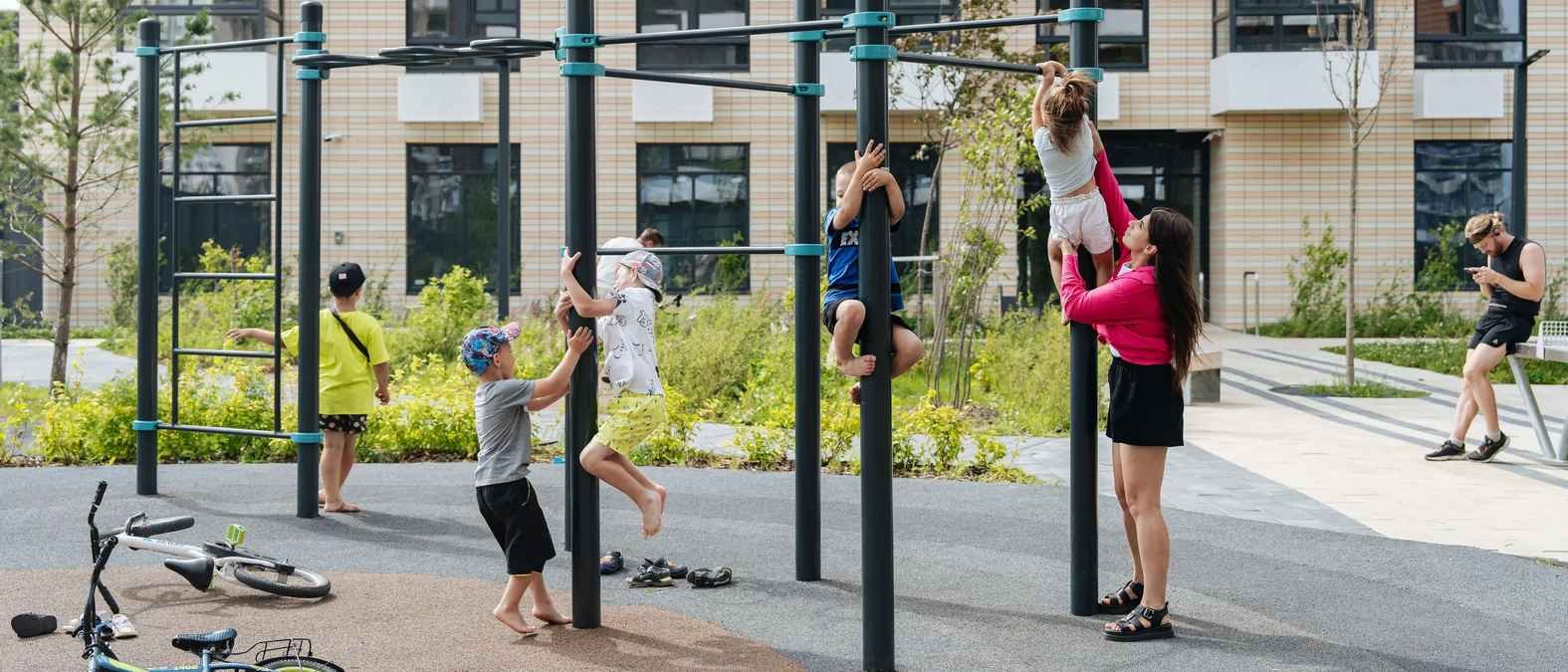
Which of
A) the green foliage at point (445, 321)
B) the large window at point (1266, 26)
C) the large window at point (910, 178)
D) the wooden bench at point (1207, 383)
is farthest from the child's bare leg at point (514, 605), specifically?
the large window at point (1266, 26)

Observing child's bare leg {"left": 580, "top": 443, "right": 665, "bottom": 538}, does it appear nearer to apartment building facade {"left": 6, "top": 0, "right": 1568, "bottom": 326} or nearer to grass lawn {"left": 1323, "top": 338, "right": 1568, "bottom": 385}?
grass lawn {"left": 1323, "top": 338, "right": 1568, "bottom": 385}

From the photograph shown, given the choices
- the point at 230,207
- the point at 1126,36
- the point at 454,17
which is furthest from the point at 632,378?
the point at 230,207

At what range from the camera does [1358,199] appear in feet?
87.6

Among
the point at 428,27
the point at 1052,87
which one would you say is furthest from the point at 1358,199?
the point at 1052,87

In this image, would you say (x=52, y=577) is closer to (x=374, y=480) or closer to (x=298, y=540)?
(x=298, y=540)

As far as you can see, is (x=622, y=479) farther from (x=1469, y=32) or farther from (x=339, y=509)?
(x=1469, y=32)

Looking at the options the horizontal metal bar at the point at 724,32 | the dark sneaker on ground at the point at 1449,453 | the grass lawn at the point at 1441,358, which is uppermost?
the horizontal metal bar at the point at 724,32

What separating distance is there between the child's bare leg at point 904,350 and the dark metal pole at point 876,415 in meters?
0.33

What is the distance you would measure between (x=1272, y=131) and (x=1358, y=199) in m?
1.88

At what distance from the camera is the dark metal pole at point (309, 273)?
877 centimetres

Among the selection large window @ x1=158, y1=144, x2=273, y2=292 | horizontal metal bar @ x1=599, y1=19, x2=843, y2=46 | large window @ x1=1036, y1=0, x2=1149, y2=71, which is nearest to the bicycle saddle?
horizontal metal bar @ x1=599, y1=19, x2=843, y2=46

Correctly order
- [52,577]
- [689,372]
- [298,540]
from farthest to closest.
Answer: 1. [689,372]
2. [298,540]
3. [52,577]

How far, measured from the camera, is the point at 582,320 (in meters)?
6.08

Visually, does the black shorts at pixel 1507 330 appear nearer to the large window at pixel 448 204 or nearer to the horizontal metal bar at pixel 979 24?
the horizontal metal bar at pixel 979 24
